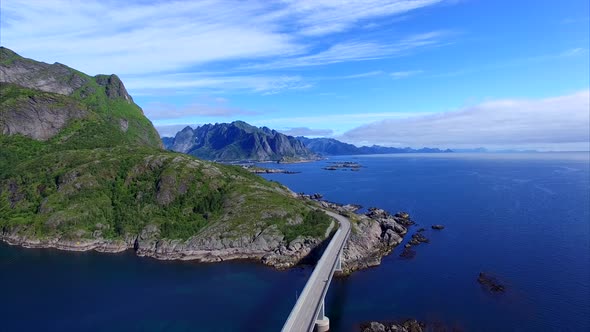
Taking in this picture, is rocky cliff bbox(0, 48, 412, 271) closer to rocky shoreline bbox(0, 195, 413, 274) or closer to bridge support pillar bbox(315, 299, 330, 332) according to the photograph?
rocky shoreline bbox(0, 195, 413, 274)

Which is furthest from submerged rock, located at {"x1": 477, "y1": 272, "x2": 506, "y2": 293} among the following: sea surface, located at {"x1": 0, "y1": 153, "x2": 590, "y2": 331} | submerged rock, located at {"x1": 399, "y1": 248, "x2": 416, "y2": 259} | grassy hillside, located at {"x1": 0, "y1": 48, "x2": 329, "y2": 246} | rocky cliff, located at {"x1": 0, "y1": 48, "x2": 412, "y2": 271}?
grassy hillside, located at {"x1": 0, "y1": 48, "x2": 329, "y2": 246}

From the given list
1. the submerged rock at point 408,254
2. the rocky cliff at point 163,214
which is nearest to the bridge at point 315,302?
the rocky cliff at point 163,214

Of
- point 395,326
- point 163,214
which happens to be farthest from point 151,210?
point 395,326

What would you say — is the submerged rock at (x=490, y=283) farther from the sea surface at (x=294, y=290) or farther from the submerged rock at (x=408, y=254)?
the submerged rock at (x=408, y=254)

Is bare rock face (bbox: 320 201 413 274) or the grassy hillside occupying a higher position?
the grassy hillside

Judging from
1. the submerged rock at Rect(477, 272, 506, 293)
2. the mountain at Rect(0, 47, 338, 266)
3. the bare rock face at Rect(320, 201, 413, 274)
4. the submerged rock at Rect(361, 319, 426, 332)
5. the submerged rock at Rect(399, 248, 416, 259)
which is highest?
the mountain at Rect(0, 47, 338, 266)

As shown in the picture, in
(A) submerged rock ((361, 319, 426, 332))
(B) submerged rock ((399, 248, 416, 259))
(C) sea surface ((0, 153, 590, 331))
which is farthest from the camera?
(B) submerged rock ((399, 248, 416, 259))

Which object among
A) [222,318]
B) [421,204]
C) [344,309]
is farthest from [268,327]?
[421,204]

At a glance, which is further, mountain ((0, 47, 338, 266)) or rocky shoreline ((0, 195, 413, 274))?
mountain ((0, 47, 338, 266))

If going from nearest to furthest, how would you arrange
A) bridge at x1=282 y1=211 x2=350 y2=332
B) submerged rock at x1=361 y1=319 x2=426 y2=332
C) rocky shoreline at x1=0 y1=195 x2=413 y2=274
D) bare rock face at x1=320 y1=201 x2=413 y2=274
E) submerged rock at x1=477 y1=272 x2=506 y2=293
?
bridge at x1=282 y1=211 x2=350 y2=332 < submerged rock at x1=361 y1=319 x2=426 y2=332 < submerged rock at x1=477 y1=272 x2=506 y2=293 < bare rock face at x1=320 y1=201 x2=413 y2=274 < rocky shoreline at x1=0 y1=195 x2=413 y2=274
